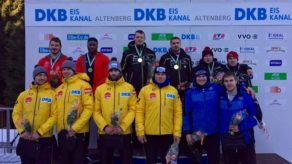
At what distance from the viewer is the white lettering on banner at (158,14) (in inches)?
327

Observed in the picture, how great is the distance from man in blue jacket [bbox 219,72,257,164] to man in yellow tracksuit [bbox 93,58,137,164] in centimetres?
129

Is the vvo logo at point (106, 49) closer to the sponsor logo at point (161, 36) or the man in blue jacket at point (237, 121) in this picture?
the sponsor logo at point (161, 36)

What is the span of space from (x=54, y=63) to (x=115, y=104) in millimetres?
1567

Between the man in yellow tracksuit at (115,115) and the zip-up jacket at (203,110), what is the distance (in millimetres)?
774

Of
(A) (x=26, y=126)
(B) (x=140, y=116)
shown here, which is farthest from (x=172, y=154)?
(A) (x=26, y=126)

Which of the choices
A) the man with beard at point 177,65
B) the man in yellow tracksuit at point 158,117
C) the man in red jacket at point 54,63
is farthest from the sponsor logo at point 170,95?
the man in red jacket at point 54,63

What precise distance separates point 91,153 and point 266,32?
3.86 m

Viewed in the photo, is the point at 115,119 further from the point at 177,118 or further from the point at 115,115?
the point at 177,118

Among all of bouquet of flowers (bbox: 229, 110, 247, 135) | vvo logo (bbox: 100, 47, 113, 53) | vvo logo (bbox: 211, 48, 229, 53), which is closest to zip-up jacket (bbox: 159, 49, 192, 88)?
vvo logo (bbox: 211, 48, 229, 53)

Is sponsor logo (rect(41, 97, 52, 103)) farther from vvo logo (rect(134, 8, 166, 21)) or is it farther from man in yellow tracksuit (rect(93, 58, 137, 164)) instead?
vvo logo (rect(134, 8, 166, 21))

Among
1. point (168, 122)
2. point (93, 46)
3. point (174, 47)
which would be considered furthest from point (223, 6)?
point (168, 122)

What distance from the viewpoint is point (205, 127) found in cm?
609

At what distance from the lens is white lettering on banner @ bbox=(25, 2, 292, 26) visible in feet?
27.3

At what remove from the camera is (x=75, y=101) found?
6246 millimetres
